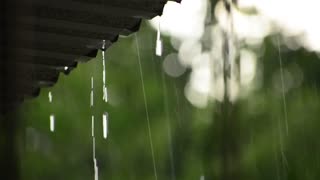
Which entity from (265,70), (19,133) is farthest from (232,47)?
(265,70)

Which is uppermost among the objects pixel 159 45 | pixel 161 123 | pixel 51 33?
pixel 159 45

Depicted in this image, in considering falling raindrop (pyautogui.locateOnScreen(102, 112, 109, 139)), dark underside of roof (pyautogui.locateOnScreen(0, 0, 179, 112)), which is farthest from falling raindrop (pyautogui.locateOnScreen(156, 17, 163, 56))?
dark underside of roof (pyautogui.locateOnScreen(0, 0, 179, 112))

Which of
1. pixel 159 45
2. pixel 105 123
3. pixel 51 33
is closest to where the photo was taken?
pixel 51 33

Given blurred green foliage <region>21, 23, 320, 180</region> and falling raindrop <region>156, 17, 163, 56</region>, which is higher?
falling raindrop <region>156, 17, 163, 56</region>

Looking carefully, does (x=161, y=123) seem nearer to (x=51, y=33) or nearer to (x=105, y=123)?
(x=105, y=123)

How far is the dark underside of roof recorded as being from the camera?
0.94 metres

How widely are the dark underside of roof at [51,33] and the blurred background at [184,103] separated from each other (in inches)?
60.9

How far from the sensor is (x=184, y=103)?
4324mm

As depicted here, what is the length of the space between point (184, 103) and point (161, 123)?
0.55ft

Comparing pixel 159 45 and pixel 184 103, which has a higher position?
pixel 159 45

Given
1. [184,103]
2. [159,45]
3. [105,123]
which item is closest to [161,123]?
[184,103]

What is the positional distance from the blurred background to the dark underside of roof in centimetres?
155

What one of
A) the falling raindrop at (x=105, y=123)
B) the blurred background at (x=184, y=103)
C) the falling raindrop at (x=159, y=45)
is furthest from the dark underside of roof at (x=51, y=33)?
the falling raindrop at (x=159, y=45)

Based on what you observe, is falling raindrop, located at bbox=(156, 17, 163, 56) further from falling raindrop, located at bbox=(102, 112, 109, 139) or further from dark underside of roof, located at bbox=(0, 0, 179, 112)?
dark underside of roof, located at bbox=(0, 0, 179, 112)
